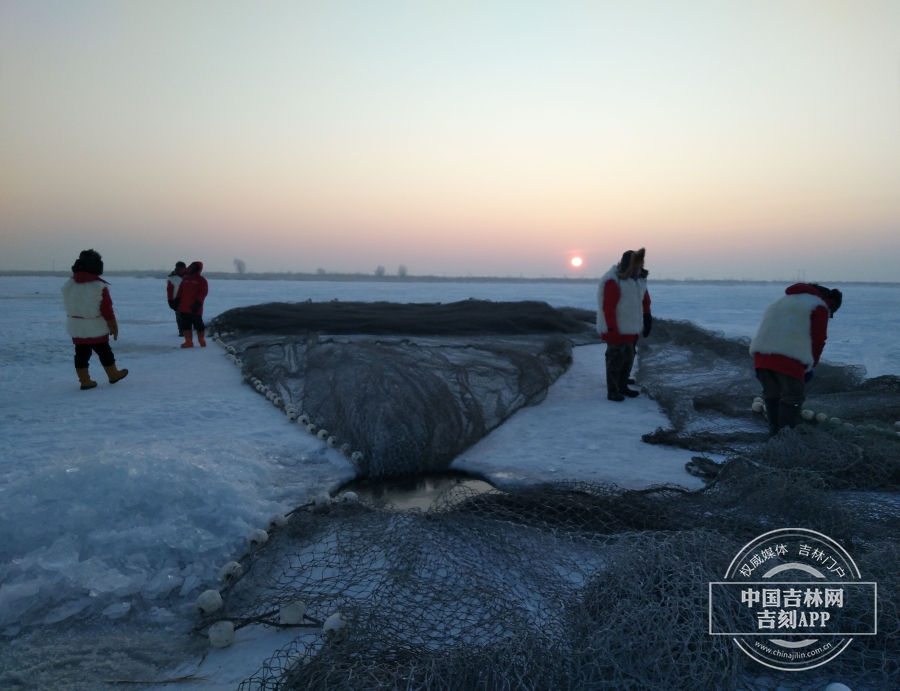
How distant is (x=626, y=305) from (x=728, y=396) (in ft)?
Result: 4.43

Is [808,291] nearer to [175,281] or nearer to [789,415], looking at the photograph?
[789,415]

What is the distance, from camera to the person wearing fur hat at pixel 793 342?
3.85 m

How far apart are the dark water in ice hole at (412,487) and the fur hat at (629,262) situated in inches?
116

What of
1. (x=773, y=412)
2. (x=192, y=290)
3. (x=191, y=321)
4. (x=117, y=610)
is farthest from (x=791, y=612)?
(x=191, y=321)

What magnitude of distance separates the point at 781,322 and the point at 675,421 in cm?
128

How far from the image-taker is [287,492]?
3.38 m

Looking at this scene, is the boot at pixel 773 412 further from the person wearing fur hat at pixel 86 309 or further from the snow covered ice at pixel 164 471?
the person wearing fur hat at pixel 86 309

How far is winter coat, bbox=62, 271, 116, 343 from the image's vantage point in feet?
18.9

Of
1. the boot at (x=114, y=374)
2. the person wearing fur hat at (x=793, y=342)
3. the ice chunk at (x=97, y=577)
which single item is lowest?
the ice chunk at (x=97, y=577)

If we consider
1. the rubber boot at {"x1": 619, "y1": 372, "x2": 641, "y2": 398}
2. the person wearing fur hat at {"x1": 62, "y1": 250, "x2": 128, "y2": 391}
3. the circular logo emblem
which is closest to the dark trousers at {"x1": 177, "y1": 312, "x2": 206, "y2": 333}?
the person wearing fur hat at {"x1": 62, "y1": 250, "x2": 128, "y2": 391}

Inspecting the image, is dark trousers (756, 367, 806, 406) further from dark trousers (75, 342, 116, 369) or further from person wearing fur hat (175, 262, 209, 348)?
person wearing fur hat (175, 262, 209, 348)

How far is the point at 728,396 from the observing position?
17.3 ft

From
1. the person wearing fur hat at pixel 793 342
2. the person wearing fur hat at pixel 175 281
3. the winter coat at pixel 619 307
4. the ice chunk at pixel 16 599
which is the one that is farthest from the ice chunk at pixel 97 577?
the person wearing fur hat at pixel 175 281

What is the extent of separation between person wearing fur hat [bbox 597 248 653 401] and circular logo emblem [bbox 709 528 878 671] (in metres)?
3.82
